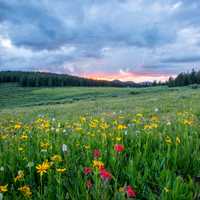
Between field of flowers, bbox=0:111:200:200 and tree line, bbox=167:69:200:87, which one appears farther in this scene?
tree line, bbox=167:69:200:87

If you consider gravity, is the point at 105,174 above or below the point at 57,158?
above

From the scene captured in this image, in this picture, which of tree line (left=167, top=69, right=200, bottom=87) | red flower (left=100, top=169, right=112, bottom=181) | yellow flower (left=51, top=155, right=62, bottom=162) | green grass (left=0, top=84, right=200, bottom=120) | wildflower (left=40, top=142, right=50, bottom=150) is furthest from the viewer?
tree line (left=167, top=69, right=200, bottom=87)

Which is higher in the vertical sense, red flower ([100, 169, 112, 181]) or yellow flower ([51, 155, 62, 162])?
red flower ([100, 169, 112, 181])

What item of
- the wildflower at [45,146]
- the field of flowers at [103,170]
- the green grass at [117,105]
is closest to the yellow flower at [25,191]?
the field of flowers at [103,170]

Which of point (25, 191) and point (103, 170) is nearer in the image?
point (103, 170)

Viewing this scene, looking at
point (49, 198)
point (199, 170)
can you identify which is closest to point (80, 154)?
point (49, 198)

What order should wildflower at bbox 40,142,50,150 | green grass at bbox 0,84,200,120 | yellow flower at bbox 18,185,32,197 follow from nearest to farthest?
1. yellow flower at bbox 18,185,32,197
2. wildflower at bbox 40,142,50,150
3. green grass at bbox 0,84,200,120

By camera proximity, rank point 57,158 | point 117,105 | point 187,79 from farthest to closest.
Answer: point 187,79
point 117,105
point 57,158

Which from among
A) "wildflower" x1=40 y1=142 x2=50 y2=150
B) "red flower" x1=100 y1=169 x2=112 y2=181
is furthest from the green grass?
"red flower" x1=100 y1=169 x2=112 y2=181

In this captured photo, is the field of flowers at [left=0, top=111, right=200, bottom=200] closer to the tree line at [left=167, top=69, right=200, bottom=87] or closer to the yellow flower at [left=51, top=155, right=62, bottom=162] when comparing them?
the yellow flower at [left=51, top=155, right=62, bottom=162]

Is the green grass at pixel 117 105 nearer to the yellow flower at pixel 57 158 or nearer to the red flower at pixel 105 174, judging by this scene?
the yellow flower at pixel 57 158

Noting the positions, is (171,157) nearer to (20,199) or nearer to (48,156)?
(48,156)

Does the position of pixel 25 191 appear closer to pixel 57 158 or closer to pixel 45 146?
pixel 57 158

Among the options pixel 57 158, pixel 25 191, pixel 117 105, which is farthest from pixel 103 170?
pixel 117 105
